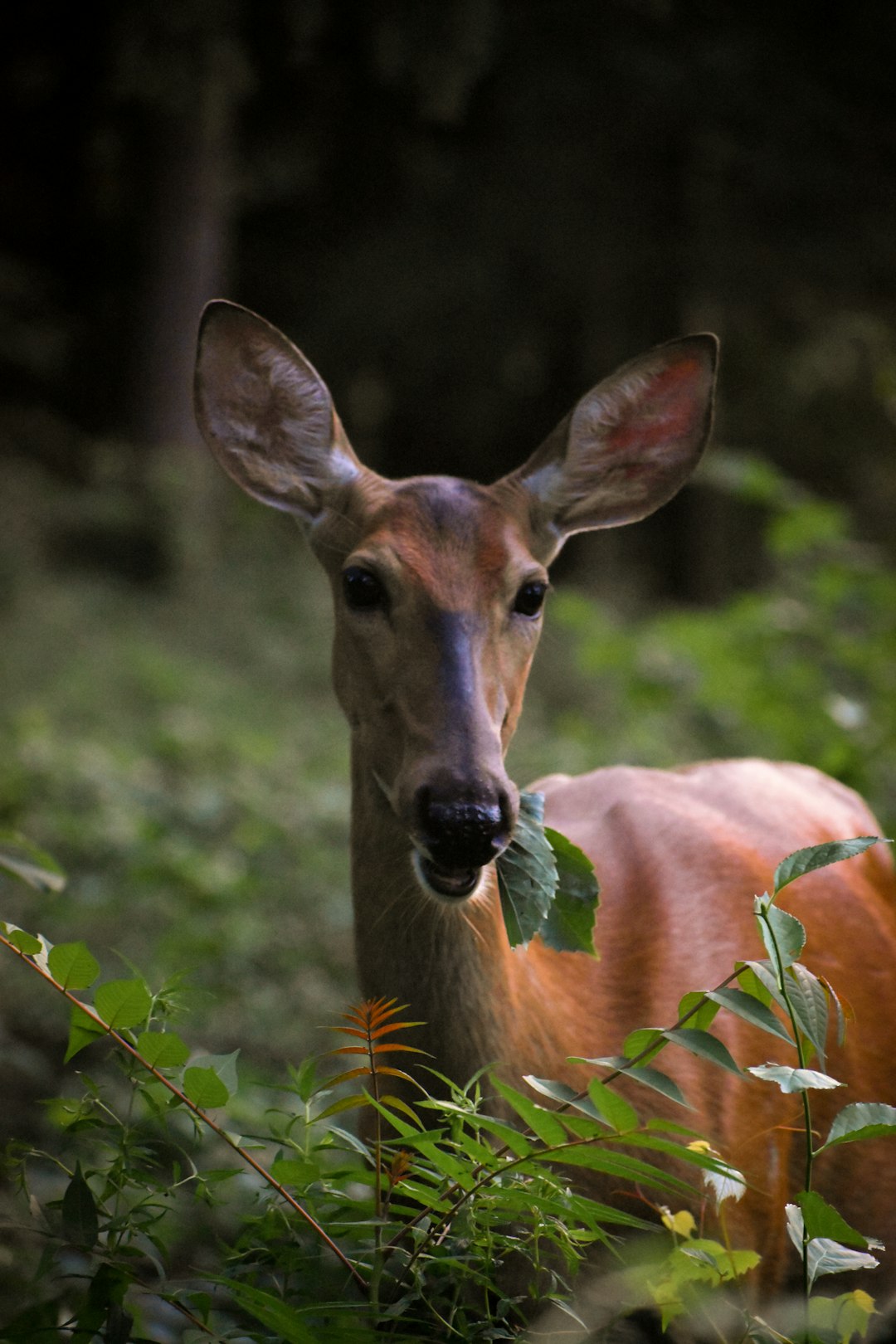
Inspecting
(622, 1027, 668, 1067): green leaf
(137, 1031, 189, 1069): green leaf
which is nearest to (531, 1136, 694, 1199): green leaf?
(622, 1027, 668, 1067): green leaf

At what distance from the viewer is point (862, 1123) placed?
1866mm

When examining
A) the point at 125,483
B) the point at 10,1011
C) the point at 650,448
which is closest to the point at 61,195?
the point at 125,483

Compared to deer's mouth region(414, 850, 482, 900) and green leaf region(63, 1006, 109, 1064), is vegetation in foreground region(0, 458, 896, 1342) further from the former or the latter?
deer's mouth region(414, 850, 482, 900)

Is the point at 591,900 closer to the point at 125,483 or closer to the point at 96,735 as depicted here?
the point at 96,735

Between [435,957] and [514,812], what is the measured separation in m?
0.48

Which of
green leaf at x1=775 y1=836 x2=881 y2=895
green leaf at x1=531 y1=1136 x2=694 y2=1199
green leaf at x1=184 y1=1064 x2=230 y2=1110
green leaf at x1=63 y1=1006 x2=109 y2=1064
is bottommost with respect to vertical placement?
green leaf at x1=184 y1=1064 x2=230 y2=1110

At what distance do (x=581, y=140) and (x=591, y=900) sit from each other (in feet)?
33.0

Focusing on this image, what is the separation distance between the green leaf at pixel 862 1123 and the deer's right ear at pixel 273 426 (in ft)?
5.88

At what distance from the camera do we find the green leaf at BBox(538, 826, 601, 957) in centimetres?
248

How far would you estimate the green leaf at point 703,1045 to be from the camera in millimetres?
1812

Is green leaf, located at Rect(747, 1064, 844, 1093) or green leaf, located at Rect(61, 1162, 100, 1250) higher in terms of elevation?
green leaf, located at Rect(747, 1064, 844, 1093)

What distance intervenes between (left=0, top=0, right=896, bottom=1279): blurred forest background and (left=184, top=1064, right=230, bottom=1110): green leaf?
2.33 metres

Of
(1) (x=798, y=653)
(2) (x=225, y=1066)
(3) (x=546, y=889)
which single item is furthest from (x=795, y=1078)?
(1) (x=798, y=653)

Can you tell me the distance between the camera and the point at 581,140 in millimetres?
11219
